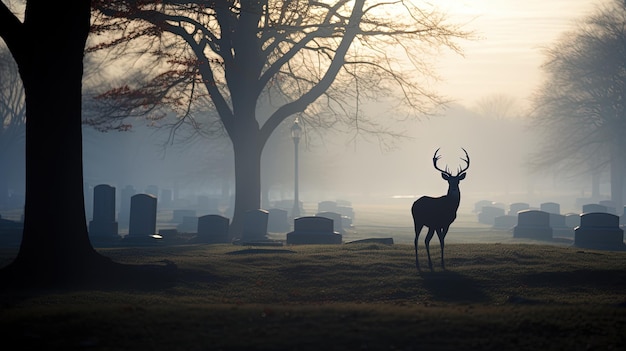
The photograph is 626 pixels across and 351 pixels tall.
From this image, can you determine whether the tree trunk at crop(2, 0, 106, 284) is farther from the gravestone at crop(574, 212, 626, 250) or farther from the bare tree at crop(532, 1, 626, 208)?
the bare tree at crop(532, 1, 626, 208)

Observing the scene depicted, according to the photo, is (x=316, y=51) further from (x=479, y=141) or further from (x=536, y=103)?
(x=479, y=141)

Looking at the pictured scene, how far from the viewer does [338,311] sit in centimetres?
981

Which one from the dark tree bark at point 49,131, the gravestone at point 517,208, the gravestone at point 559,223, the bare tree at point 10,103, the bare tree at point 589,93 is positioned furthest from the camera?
the bare tree at point 10,103

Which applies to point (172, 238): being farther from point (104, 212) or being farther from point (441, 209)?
point (441, 209)

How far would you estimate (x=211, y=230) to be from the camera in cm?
2808

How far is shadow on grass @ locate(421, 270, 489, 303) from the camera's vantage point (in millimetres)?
13591

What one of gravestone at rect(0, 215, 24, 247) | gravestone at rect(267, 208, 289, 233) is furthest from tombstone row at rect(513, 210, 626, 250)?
gravestone at rect(0, 215, 24, 247)

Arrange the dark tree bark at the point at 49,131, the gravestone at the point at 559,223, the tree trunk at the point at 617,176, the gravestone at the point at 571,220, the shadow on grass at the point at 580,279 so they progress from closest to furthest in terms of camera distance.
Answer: the dark tree bark at the point at 49,131, the shadow on grass at the point at 580,279, the gravestone at the point at 559,223, the gravestone at the point at 571,220, the tree trunk at the point at 617,176

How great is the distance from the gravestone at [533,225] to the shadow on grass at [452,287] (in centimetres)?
2077

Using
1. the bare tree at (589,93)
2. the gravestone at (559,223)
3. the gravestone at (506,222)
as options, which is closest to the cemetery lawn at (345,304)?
the gravestone at (559,223)

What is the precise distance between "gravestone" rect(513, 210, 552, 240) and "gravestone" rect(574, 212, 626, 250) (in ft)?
21.2

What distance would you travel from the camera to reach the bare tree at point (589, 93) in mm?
51484

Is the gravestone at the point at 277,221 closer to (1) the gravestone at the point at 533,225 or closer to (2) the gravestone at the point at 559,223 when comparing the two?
(1) the gravestone at the point at 533,225

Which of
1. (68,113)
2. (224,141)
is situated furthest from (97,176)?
(68,113)
